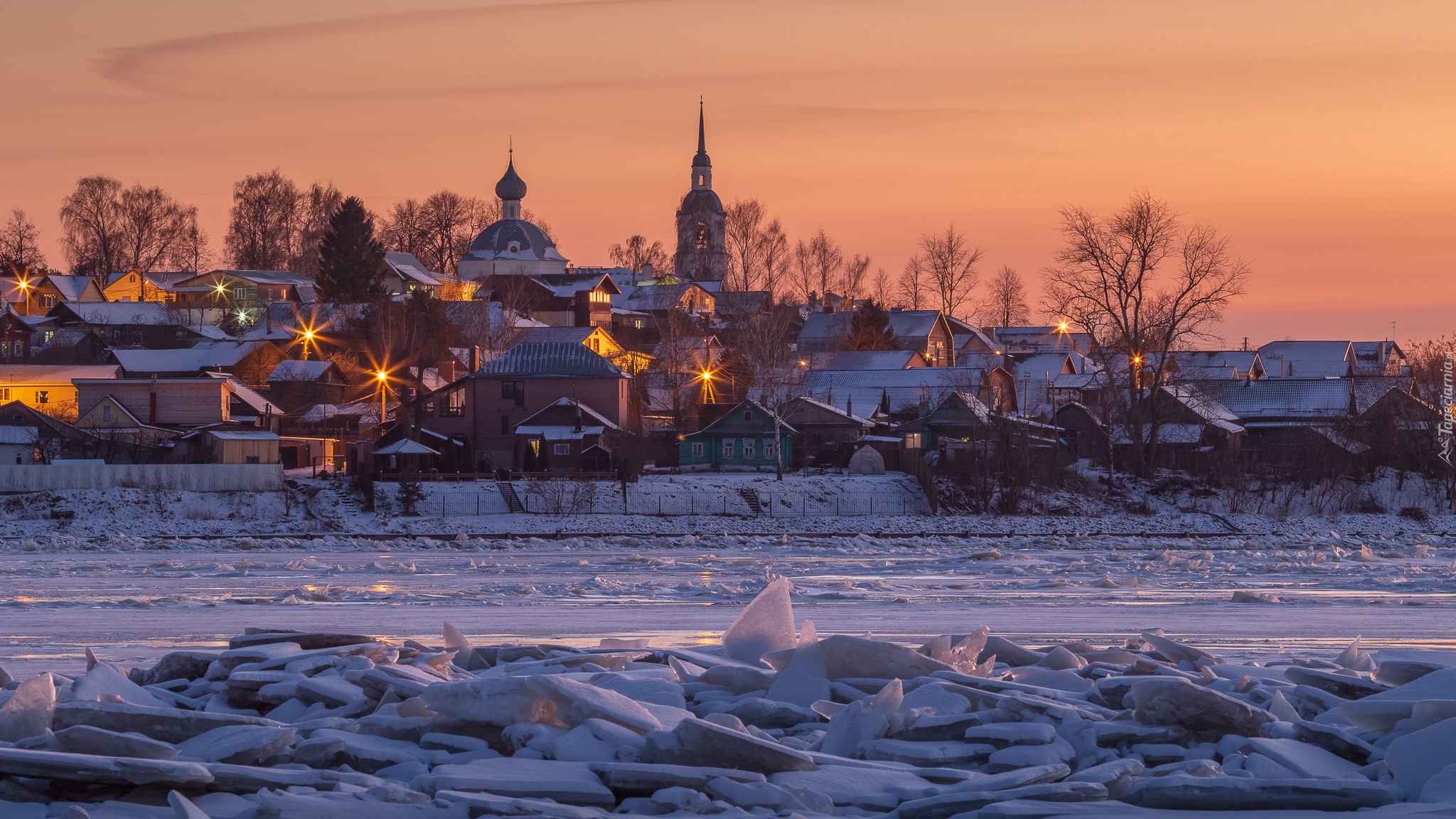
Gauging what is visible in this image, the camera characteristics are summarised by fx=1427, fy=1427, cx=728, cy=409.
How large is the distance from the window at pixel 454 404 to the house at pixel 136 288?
46.3 meters

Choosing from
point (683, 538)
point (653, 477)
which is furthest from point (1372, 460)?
point (683, 538)

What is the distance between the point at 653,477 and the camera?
4425 cm

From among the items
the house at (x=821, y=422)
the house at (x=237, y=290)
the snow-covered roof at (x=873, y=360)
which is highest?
the house at (x=237, y=290)

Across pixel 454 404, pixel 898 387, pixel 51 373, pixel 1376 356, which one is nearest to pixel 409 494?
pixel 454 404

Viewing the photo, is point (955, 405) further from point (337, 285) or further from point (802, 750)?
point (802, 750)

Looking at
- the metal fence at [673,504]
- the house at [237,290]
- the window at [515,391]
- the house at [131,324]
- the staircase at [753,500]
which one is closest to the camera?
the metal fence at [673,504]

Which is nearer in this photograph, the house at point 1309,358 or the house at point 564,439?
the house at point 564,439

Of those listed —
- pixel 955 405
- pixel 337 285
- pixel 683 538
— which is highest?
pixel 337 285

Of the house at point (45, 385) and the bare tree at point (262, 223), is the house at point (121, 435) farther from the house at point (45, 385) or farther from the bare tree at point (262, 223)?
the bare tree at point (262, 223)

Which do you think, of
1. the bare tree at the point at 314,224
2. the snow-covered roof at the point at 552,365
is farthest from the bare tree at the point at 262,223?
the snow-covered roof at the point at 552,365

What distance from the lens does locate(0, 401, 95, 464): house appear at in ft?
155

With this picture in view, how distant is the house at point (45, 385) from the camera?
58.6 metres

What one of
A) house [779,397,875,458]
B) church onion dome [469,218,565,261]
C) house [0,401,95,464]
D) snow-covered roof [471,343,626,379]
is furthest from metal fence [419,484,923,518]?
church onion dome [469,218,565,261]

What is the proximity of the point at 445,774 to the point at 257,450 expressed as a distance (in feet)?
141
